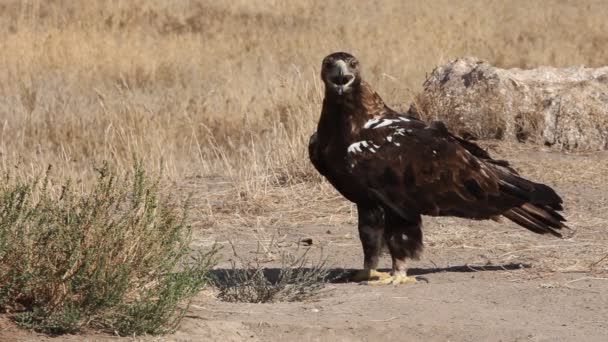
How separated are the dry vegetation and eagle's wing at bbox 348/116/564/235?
7.40 ft

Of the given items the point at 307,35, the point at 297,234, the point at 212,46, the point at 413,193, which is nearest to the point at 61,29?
the point at 212,46

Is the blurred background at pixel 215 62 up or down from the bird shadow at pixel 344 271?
down

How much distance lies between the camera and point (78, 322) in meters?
6.39

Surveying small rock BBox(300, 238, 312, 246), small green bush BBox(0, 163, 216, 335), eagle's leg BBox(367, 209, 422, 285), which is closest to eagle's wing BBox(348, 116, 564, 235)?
eagle's leg BBox(367, 209, 422, 285)

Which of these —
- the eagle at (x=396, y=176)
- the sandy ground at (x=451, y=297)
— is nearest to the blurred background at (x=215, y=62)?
the sandy ground at (x=451, y=297)

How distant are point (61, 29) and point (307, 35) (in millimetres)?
4895

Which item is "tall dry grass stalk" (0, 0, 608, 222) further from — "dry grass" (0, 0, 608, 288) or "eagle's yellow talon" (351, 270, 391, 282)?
"eagle's yellow talon" (351, 270, 391, 282)

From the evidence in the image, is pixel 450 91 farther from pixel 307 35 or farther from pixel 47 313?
pixel 307 35

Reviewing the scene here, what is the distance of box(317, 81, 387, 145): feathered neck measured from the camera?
802cm

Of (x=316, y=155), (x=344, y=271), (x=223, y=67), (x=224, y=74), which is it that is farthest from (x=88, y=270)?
(x=223, y=67)

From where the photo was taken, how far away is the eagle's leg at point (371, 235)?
8281 mm

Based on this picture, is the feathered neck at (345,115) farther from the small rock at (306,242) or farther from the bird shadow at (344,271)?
the small rock at (306,242)

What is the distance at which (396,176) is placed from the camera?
8070mm

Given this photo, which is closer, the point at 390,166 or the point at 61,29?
the point at 390,166
